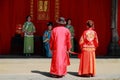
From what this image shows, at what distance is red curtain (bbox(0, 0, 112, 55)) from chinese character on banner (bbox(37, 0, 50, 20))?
0.41ft

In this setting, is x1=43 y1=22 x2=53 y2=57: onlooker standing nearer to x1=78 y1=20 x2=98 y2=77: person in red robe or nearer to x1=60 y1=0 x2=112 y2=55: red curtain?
x1=60 y1=0 x2=112 y2=55: red curtain

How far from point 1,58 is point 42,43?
7.14 ft

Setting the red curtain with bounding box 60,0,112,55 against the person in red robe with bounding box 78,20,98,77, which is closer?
the person in red robe with bounding box 78,20,98,77

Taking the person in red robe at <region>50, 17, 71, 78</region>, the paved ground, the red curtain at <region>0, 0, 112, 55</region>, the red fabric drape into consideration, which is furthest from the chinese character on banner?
the person in red robe at <region>50, 17, 71, 78</region>

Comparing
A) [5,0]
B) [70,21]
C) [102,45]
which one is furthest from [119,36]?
[5,0]

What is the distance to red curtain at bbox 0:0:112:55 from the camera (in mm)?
19422

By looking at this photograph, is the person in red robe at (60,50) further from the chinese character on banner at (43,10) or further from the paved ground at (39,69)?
the chinese character on banner at (43,10)

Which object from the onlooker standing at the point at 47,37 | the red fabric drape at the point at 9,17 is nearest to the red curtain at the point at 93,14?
the onlooker standing at the point at 47,37

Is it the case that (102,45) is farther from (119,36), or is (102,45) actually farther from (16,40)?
(16,40)

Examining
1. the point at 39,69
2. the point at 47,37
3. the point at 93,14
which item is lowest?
the point at 39,69

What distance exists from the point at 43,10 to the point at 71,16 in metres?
1.14

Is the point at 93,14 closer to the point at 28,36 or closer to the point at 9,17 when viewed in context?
the point at 28,36

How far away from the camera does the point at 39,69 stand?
15586 millimetres

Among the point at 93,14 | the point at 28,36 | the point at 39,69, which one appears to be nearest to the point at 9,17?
the point at 28,36
